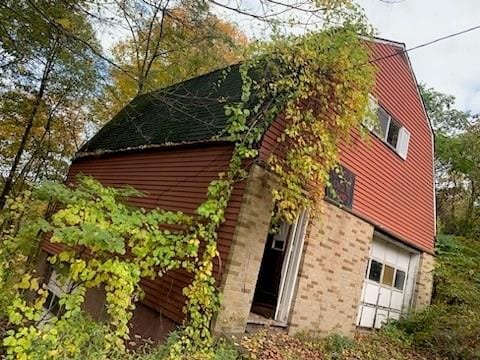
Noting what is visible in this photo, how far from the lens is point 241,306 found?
6371 mm

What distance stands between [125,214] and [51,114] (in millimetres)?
15415

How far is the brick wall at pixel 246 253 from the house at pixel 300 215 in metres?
0.02

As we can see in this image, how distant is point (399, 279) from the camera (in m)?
11.3

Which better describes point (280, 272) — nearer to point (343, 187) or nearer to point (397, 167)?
point (343, 187)

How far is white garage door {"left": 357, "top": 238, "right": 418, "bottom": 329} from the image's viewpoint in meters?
10.1

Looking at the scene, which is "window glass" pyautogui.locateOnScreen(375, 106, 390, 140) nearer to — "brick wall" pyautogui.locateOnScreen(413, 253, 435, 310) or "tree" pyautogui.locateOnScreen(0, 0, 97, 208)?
"brick wall" pyautogui.locateOnScreen(413, 253, 435, 310)

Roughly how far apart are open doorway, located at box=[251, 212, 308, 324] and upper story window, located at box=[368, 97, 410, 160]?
3543 mm

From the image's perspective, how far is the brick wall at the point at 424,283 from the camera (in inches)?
451

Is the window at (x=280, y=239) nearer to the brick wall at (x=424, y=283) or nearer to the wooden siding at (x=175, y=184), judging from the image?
the wooden siding at (x=175, y=184)

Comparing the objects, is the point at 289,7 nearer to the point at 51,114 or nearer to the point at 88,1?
the point at 88,1

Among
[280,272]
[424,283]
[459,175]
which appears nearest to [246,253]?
[280,272]

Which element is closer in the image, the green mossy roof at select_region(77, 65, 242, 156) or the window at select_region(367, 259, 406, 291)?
the green mossy roof at select_region(77, 65, 242, 156)

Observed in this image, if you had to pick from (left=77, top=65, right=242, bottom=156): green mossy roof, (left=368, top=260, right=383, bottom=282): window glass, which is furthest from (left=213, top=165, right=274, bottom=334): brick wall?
(left=368, top=260, right=383, bottom=282): window glass

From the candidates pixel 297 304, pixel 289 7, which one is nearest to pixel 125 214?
pixel 289 7
